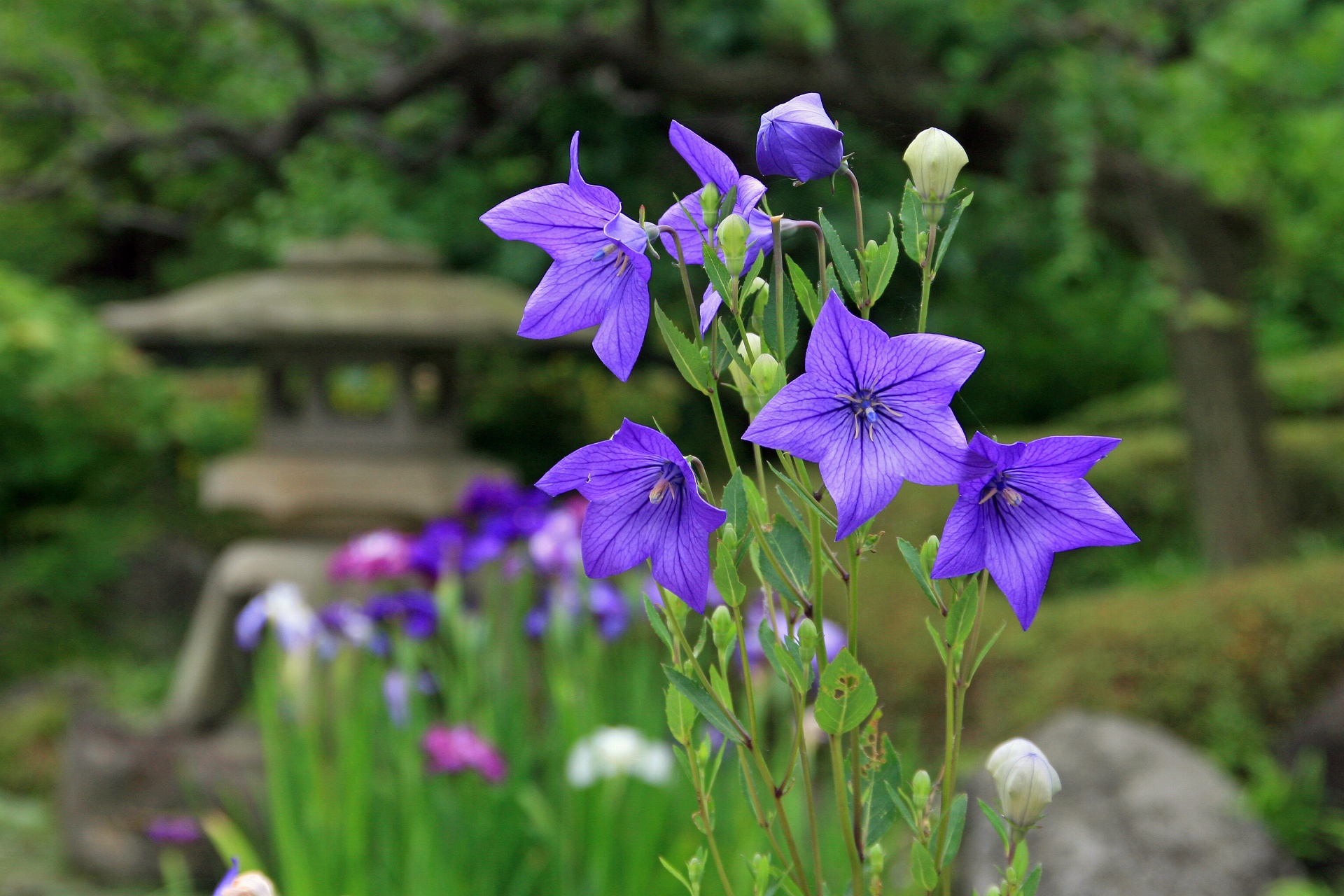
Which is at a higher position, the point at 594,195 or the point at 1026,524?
the point at 594,195

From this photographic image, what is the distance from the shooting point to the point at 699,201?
59cm

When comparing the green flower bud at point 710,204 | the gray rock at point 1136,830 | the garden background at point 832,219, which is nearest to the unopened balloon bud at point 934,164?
the green flower bud at point 710,204

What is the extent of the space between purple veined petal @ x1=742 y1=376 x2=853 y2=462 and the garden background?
2490 mm

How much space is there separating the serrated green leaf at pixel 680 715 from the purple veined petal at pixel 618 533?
90mm

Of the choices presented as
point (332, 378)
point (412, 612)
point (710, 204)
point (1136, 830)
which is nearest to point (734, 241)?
point (710, 204)

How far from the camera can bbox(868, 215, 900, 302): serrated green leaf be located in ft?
1.88

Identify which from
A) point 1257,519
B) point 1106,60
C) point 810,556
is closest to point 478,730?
point 810,556

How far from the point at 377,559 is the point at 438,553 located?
0.57ft

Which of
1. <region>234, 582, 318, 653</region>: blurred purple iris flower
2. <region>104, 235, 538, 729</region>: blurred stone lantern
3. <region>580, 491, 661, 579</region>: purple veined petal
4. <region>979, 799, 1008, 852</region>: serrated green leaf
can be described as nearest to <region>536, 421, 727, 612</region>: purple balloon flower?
<region>580, 491, 661, 579</region>: purple veined petal

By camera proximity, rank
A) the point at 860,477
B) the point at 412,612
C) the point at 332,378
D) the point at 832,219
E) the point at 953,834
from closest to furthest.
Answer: the point at 860,477 < the point at 953,834 < the point at 412,612 < the point at 332,378 < the point at 832,219

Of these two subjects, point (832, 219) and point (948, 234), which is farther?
point (832, 219)

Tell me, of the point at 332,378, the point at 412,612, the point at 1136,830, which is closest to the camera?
the point at 412,612

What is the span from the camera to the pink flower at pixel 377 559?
257 centimetres

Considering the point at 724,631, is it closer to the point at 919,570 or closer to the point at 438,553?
the point at 919,570
